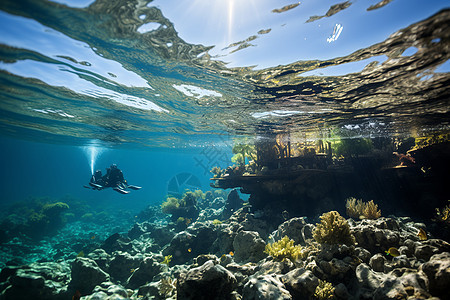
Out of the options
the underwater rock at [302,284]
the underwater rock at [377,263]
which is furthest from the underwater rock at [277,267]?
the underwater rock at [377,263]

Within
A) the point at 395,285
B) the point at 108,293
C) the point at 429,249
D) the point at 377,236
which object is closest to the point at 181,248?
the point at 108,293

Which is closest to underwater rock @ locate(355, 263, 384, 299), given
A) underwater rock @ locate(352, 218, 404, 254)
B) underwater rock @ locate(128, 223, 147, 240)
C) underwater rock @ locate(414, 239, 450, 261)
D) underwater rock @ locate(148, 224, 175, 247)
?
underwater rock @ locate(414, 239, 450, 261)

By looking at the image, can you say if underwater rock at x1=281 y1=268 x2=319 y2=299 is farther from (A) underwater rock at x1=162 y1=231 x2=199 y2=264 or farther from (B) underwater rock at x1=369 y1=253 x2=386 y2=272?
(A) underwater rock at x1=162 y1=231 x2=199 y2=264

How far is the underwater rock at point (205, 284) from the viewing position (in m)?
4.55

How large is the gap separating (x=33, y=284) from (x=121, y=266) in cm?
391

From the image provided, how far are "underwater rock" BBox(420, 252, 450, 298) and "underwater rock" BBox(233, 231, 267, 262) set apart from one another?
512 centimetres

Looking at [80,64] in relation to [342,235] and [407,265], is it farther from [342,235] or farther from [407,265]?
[407,265]

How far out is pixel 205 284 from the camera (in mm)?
4570

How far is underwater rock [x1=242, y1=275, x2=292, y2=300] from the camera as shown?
410 centimetres

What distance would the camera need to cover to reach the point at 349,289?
4617 mm

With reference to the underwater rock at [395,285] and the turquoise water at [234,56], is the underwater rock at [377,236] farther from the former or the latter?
the turquoise water at [234,56]

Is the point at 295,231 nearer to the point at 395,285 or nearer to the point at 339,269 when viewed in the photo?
the point at 339,269

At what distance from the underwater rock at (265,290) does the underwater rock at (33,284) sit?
7715 mm

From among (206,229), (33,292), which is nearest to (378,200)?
(206,229)
